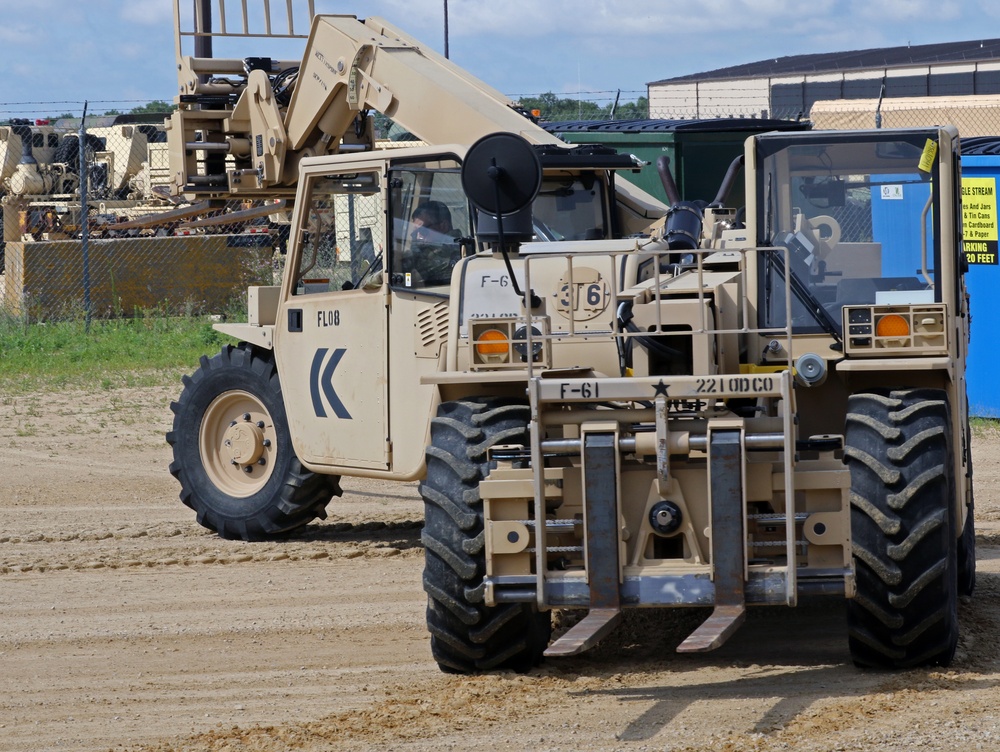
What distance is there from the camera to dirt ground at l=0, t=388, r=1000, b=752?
5.55 meters

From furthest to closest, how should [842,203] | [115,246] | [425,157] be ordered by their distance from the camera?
[115,246], [425,157], [842,203]

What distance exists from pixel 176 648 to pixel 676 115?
1302 inches

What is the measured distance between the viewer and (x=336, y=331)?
8.88 m

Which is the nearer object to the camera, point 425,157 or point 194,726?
point 194,726

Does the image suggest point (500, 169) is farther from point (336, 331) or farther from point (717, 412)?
point (336, 331)

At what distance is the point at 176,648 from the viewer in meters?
7.18

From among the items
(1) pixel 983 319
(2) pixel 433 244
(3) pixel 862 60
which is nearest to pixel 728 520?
(2) pixel 433 244

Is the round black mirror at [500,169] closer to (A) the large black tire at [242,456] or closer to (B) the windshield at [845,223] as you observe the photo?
(B) the windshield at [845,223]

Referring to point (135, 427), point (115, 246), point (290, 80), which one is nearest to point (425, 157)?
point (290, 80)

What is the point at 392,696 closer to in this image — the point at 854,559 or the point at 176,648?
the point at 176,648

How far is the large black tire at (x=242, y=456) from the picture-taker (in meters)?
9.59

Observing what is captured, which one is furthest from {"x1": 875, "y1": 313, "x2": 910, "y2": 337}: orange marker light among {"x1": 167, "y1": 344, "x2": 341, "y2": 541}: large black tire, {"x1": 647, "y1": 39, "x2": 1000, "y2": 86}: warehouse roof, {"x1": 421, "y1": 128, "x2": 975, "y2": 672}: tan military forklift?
{"x1": 647, "y1": 39, "x2": 1000, "y2": 86}: warehouse roof

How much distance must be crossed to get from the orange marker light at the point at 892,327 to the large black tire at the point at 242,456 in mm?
4367

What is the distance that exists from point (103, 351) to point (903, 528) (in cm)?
1292
